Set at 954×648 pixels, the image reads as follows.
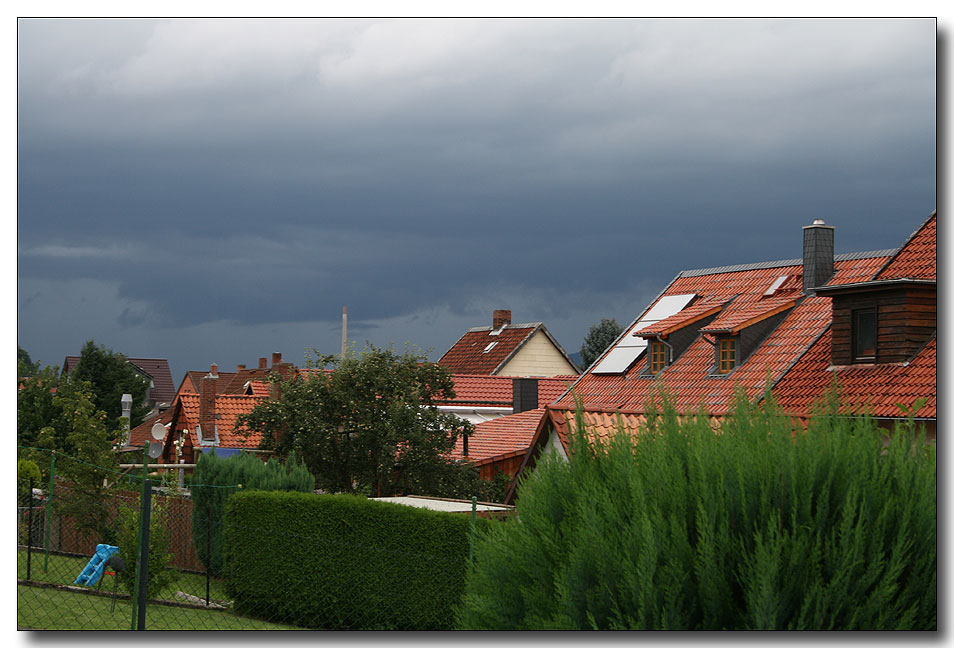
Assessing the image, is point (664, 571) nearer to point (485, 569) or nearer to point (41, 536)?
point (485, 569)

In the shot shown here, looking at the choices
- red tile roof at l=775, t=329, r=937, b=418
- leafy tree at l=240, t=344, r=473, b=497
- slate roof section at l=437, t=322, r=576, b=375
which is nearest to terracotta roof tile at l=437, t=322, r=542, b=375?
slate roof section at l=437, t=322, r=576, b=375

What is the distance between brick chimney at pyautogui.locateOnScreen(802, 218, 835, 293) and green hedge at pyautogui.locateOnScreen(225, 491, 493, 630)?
42.8ft

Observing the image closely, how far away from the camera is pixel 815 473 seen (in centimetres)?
501

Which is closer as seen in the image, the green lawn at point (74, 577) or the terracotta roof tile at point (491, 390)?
the green lawn at point (74, 577)

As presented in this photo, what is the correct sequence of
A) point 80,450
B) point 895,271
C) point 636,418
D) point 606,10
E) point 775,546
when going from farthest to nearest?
1. point 80,450
2. point 895,271
3. point 606,10
4. point 636,418
5. point 775,546

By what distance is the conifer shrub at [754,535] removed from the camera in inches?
190

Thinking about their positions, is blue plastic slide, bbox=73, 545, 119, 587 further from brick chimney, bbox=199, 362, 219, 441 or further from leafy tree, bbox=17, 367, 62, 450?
brick chimney, bbox=199, 362, 219, 441

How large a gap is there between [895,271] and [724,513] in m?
11.4

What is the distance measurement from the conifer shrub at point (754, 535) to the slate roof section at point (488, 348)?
123 feet

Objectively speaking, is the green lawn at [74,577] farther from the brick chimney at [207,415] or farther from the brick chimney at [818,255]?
the brick chimney at [207,415]

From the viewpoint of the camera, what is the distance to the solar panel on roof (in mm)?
22984

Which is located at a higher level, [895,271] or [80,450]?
[895,271]

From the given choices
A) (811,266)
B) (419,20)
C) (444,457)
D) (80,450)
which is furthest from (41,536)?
(811,266)

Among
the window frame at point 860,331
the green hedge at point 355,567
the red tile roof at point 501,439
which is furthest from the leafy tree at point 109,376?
the window frame at point 860,331
